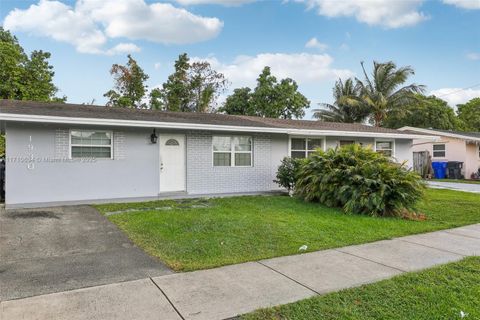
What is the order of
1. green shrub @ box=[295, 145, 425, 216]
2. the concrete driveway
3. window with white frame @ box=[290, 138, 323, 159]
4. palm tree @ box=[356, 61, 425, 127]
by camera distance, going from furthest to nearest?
palm tree @ box=[356, 61, 425, 127]
window with white frame @ box=[290, 138, 323, 159]
green shrub @ box=[295, 145, 425, 216]
the concrete driveway

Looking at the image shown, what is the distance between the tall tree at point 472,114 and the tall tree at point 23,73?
42.7 meters

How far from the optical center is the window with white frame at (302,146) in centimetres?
1297

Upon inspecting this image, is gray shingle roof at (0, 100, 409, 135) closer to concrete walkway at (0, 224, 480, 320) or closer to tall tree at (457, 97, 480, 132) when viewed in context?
concrete walkway at (0, 224, 480, 320)

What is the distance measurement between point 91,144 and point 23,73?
18176mm

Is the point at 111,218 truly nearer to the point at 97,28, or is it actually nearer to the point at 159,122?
the point at 159,122

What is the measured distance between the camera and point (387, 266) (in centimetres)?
461

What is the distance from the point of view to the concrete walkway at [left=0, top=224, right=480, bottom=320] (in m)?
3.16

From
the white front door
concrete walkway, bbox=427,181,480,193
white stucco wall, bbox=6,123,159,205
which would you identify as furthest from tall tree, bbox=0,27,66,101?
concrete walkway, bbox=427,181,480,193

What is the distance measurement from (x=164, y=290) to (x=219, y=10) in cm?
1513

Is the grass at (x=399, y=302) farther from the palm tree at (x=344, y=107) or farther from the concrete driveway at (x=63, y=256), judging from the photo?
the palm tree at (x=344, y=107)

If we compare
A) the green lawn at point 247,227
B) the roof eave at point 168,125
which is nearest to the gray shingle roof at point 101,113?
the roof eave at point 168,125

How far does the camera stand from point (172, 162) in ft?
34.7

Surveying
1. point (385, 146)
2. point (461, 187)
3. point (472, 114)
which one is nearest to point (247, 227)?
point (385, 146)

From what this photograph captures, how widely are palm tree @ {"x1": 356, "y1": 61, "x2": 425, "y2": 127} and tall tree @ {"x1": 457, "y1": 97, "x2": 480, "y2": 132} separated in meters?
16.0
